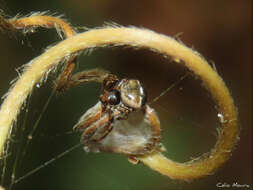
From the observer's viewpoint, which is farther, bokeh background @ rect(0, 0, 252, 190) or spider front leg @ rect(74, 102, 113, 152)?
bokeh background @ rect(0, 0, 252, 190)

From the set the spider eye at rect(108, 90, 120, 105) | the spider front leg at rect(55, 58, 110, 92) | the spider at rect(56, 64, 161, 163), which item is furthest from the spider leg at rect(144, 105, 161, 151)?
the spider front leg at rect(55, 58, 110, 92)

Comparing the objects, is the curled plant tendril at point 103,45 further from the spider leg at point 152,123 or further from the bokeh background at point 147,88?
the bokeh background at point 147,88

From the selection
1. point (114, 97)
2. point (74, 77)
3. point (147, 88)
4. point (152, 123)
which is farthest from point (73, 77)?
point (147, 88)

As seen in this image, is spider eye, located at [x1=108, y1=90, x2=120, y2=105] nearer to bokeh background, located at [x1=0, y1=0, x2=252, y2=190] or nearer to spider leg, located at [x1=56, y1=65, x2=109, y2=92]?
spider leg, located at [x1=56, y1=65, x2=109, y2=92]

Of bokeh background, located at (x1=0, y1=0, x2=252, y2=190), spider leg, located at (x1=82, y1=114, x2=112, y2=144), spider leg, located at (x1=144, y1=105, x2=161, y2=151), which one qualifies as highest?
bokeh background, located at (x1=0, y1=0, x2=252, y2=190)

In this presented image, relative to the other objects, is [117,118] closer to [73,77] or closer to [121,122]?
[121,122]

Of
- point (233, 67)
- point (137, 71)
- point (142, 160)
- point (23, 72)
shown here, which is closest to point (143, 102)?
point (142, 160)

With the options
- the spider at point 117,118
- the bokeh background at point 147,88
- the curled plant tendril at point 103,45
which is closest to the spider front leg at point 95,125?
the spider at point 117,118

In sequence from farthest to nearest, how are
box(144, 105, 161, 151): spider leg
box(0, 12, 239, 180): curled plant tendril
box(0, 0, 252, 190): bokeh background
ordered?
box(0, 0, 252, 190): bokeh background < box(144, 105, 161, 151): spider leg < box(0, 12, 239, 180): curled plant tendril

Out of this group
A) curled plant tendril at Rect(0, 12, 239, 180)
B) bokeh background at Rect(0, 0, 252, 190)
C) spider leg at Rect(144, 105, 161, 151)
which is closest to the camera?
curled plant tendril at Rect(0, 12, 239, 180)
